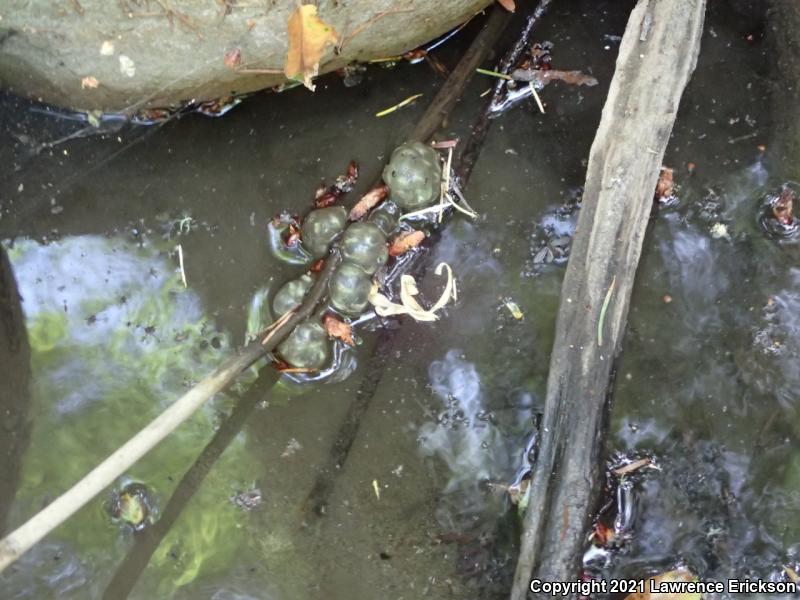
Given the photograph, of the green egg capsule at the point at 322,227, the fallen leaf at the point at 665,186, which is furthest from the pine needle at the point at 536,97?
the green egg capsule at the point at 322,227

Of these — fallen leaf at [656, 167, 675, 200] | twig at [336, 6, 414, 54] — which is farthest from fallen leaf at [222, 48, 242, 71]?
fallen leaf at [656, 167, 675, 200]

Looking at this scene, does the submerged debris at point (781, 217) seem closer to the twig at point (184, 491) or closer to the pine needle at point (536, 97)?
the pine needle at point (536, 97)

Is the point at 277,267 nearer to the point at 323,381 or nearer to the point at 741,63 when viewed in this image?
the point at 323,381

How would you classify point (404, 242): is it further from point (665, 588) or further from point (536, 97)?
point (665, 588)

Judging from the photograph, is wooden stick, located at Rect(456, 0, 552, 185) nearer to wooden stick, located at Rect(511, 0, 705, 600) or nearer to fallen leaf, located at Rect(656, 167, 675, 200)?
wooden stick, located at Rect(511, 0, 705, 600)

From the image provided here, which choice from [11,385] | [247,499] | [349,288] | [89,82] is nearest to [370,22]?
[349,288]

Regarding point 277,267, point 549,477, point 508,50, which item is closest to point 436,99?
point 508,50
